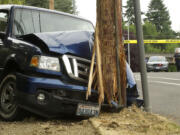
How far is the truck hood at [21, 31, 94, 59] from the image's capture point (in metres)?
4.37

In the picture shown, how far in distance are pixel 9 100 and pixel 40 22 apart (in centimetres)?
157

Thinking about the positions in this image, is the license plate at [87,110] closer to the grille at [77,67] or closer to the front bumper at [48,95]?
the front bumper at [48,95]

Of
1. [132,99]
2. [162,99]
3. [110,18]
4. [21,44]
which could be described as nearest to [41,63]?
[21,44]

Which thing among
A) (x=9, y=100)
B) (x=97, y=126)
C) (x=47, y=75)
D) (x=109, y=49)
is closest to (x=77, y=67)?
(x=47, y=75)

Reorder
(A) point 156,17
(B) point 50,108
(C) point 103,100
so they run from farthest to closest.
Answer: (A) point 156,17 → (C) point 103,100 → (B) point 50,108

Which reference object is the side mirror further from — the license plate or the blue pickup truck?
the license plate

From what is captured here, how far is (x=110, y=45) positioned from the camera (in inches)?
192

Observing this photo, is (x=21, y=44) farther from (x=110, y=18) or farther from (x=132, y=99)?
(x=132, y=99)

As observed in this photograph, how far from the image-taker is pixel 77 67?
14.3 feet

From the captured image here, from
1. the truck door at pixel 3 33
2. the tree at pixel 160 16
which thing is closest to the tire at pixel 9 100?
the truck door at pixel 3 33

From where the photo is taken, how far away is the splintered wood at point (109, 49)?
186 inches

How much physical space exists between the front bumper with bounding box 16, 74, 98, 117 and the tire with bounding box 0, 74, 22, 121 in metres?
0.20

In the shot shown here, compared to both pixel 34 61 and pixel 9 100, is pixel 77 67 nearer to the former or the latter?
pixel 34 61

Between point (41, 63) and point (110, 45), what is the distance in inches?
44.7
